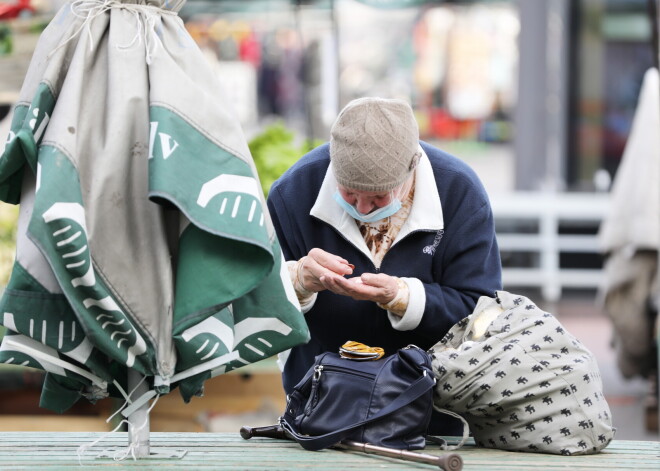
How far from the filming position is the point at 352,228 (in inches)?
126

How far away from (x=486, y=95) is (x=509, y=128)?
41 centimetres

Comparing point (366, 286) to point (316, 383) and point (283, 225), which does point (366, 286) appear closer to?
point (316, 383)

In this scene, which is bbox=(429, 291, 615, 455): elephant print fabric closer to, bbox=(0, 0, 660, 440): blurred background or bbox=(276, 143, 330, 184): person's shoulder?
bbox=(276, 143, 330, 184): person's shoulder

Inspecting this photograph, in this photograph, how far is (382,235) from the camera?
3244 mm

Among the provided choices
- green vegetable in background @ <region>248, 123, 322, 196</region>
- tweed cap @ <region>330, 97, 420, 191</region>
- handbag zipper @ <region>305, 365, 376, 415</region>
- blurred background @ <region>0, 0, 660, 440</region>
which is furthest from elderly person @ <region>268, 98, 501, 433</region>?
blurred background @ <region>0, 0, 660, 440</region>

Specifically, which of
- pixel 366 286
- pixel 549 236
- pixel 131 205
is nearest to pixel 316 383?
pixel 366 286

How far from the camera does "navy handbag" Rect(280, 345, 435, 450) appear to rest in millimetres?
2857

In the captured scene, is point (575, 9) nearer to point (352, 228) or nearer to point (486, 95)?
point (486, 95)

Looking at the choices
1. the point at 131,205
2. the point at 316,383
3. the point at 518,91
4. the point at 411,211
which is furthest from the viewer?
the point at 518,91

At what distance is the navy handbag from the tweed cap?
18.3 inches

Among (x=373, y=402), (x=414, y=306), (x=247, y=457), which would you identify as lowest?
(x=247, y=457)

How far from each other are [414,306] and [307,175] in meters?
0.56

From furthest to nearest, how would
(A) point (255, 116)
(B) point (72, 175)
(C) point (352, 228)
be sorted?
(A) point (255, 116) → (C) point (352, 228) → (B) point (72, 175)

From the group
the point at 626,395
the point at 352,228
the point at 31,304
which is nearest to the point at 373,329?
the point at 352,228
